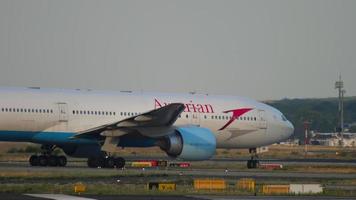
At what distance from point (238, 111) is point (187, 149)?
7065 mm

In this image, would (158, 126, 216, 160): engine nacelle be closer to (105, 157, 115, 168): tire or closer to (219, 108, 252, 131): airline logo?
(105, 157, 115, 168): tire

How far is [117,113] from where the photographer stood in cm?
4991

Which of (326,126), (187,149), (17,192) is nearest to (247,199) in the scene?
(17,192)

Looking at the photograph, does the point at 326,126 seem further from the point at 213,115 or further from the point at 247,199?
the point at 247,199

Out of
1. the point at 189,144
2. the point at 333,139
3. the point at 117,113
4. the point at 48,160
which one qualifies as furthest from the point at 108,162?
the point at 333,139

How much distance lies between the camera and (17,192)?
30.6 meters

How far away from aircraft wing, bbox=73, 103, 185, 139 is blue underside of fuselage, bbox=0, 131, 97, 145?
44 centimetres

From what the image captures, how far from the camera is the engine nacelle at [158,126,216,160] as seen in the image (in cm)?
4722

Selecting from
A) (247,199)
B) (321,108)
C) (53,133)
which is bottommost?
(247,199)

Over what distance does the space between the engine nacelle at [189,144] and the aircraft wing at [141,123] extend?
806 millimetres

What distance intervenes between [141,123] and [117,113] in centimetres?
234

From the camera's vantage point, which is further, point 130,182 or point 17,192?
point 130,182

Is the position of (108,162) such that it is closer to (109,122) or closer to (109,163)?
(109,163)

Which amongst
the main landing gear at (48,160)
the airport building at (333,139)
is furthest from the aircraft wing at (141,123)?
the airport building at (333,139)
